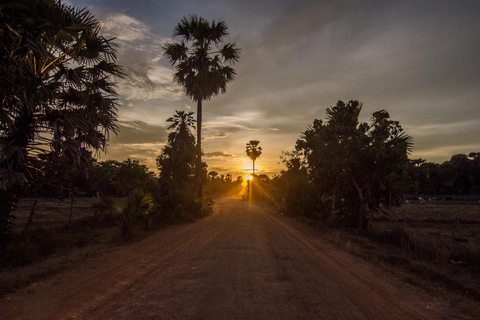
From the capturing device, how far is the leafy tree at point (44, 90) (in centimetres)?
823

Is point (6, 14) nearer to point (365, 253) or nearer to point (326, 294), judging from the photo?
point (326, 294)

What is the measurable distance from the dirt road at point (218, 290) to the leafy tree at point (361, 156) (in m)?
7.35

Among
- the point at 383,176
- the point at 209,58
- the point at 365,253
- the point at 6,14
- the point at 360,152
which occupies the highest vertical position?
the point at 209,58

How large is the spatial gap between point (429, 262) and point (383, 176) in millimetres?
6675

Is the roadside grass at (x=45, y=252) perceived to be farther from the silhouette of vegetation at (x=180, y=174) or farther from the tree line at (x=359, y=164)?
the tree line at (x=359, y=164)

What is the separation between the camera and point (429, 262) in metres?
9.40

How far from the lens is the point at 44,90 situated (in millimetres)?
8773

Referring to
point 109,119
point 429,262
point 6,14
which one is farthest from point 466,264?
point 6,14

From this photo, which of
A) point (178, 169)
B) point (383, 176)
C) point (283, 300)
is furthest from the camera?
point (178, 169)

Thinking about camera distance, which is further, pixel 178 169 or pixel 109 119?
pixel 178 169

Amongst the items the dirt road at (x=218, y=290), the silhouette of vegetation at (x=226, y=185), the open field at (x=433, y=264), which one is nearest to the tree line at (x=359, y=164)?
the open field at (x=433, y=264)

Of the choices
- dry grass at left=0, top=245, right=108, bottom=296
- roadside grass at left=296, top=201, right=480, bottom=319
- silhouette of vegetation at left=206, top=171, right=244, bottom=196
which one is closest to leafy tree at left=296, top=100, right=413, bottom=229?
roadside grass at left=296, top=201, right=480, bottom=319

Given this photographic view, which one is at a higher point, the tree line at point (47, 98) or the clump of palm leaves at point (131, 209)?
the tree line at point (47, 98)

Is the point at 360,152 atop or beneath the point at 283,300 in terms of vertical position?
atop
